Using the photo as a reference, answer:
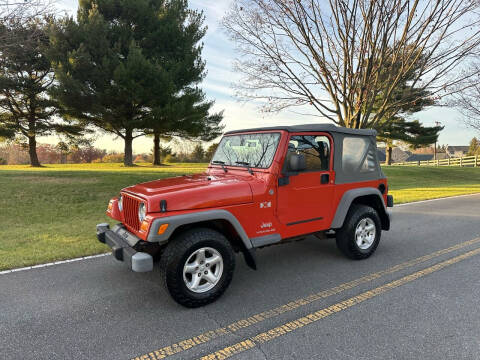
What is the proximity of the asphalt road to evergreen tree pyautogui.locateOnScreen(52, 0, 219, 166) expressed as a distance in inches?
576

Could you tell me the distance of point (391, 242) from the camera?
5.82 metres

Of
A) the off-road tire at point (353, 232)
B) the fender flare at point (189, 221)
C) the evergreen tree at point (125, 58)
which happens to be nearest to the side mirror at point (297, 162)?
the fender flare at point (189, 221)

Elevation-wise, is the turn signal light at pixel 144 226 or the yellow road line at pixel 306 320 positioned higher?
the turn signal light at pixel 144 226

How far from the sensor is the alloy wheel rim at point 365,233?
15.9 feet

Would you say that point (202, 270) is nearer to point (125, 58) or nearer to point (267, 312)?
point (267, 312)

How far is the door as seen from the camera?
4043 mm

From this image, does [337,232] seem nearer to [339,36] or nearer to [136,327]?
[136,327]

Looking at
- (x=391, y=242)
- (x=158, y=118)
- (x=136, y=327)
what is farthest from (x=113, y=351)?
(x=158, y=118)

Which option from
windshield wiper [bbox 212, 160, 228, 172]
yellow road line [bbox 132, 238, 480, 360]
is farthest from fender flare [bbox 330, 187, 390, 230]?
windshield wiper [bbox 212, 160, 228, 172]

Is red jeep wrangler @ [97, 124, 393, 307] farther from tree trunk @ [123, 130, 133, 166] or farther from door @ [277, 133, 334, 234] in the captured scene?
tree trunk @ [123, 130, 133, 166]

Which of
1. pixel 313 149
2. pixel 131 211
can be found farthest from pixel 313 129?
pixel 131 211

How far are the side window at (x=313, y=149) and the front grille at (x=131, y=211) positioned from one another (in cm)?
209

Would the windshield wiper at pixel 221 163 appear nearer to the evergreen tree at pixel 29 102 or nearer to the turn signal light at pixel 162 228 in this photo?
the turn signal light at pixel 162 228

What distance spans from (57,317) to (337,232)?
3.74 meters
